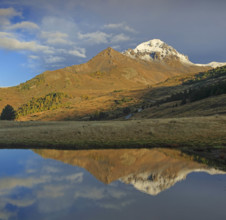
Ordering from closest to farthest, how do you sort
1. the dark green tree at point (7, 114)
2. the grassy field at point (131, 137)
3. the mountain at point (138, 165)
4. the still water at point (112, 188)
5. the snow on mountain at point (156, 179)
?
the still water at point (112, 188)
the snow on mountain at point (156, 179)
the mountain at point (138, 165)
the grassy field at point (131, 137)
the dark green tree at point (7, 114)

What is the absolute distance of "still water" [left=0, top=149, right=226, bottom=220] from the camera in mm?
12578

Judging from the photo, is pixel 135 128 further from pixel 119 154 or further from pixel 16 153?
pixel 16 153

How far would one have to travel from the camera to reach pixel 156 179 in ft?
57.5

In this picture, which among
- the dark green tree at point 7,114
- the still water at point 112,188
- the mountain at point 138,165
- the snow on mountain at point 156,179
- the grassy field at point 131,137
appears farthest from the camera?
the dark green tree at point 7,114

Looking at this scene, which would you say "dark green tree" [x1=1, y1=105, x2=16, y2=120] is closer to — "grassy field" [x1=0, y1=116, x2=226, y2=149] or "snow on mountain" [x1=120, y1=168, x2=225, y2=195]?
"grassy field" [x1=0, y1=116, x2=226, y2=149]

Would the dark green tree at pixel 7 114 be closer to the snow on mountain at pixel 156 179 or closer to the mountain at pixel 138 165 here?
the mountain at pixel 138 165

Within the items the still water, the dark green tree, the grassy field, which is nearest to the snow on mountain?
the still water

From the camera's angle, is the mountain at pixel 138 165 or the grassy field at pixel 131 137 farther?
the grassy field at pixel 131 137

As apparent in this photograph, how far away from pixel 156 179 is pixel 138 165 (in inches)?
169

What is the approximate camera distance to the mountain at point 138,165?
17.3 meters

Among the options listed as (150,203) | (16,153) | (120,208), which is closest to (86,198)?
(120,208)

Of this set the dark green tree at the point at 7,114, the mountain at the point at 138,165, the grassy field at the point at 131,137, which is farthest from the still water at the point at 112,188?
the dark green tree at the point at 7,114

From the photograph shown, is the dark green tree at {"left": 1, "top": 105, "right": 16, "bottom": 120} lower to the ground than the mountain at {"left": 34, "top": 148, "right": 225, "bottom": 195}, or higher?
higher

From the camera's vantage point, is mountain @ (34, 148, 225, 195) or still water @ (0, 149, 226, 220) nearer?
still water @ (0, 149, 226, 220)
